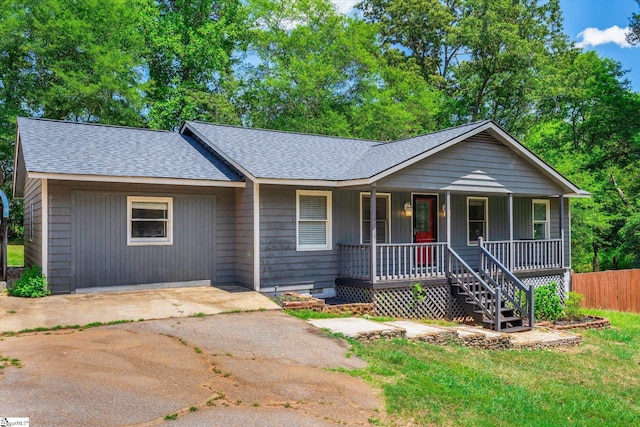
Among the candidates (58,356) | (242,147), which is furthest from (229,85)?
(58,356)

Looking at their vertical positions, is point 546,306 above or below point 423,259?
below

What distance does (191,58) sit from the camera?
29344mm

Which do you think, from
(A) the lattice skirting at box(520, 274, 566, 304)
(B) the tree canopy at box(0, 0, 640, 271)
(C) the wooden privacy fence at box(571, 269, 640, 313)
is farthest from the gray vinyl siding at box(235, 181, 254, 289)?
(B) the tree canopy at box(0, 0, 640, 271)

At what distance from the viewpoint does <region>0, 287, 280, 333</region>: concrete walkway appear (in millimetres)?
8414

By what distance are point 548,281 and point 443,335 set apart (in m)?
7.34

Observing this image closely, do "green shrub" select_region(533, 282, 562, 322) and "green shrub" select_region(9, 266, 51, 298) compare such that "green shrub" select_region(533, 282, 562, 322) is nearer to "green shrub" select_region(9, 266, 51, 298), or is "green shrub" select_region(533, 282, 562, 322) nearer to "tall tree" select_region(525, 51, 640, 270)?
"tall tree" select_region(525, 51, 640, 270)

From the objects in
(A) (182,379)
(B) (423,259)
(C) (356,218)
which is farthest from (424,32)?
(A) (182,379)

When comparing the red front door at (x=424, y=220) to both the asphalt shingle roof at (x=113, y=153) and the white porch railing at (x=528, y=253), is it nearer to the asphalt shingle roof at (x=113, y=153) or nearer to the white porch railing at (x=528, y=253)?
the white porch railing at (x=528, y=253)

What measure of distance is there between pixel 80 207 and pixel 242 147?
418 cm

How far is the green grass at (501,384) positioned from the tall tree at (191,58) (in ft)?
67.8

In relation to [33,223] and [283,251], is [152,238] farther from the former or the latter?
[33,223]

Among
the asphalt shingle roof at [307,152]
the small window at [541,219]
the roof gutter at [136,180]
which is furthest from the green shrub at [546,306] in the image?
the roof gutter at [136,180]

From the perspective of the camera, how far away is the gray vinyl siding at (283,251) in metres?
11.7

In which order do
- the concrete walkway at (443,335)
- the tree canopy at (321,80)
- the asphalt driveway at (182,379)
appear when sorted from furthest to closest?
the tree canopy at (321,80) < the concrete walkway at (443,335) < the asphalt driveway at (182,379)
